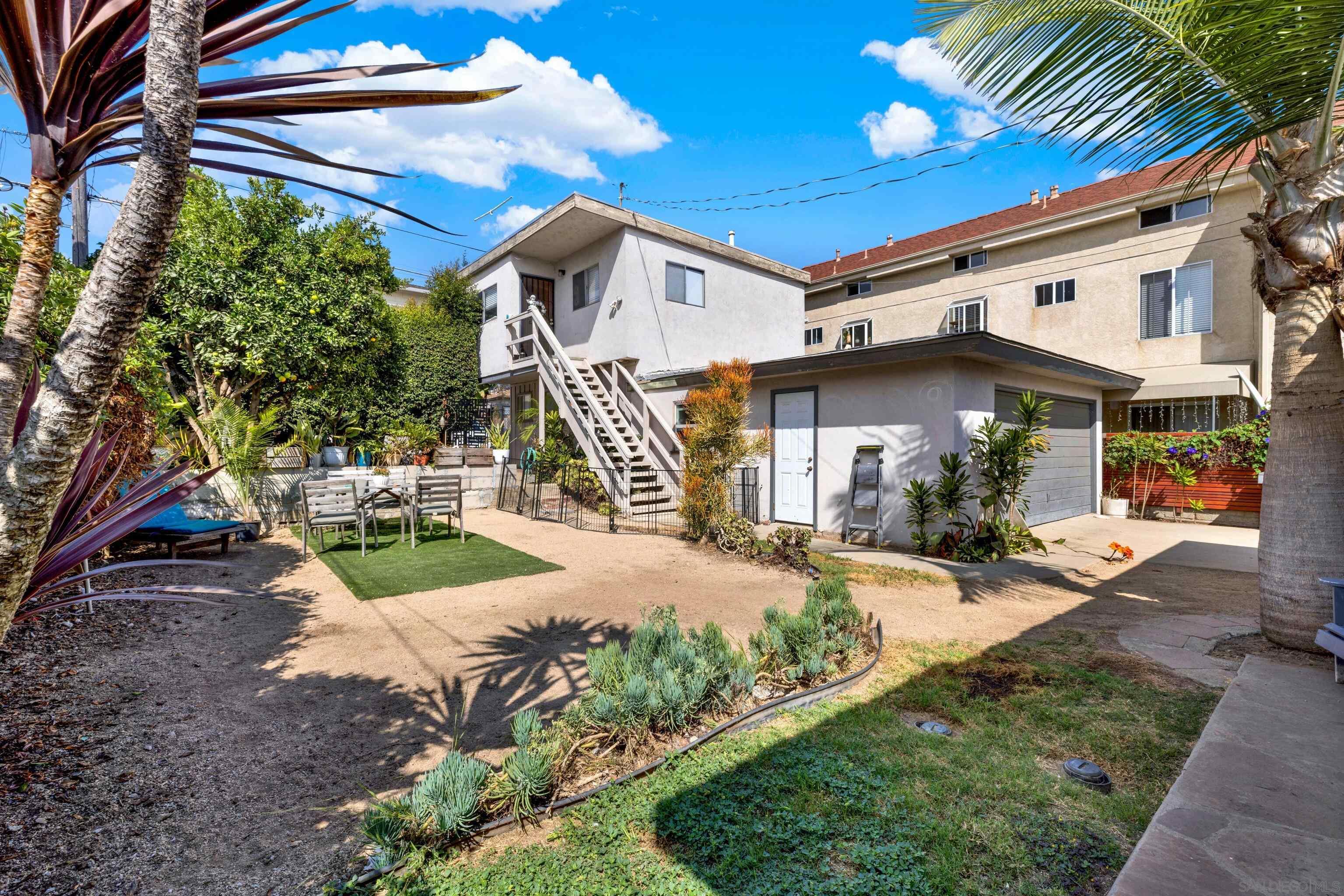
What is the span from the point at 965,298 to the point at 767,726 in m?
18.6

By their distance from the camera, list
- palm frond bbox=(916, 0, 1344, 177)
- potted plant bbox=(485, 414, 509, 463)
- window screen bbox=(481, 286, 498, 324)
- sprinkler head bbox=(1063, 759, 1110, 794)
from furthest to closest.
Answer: window screen bbox=(481, 286, 498, 324) → potted plant bbox=(485, 414, 509, 463) → palm frond bbox=(916, 0, 1344, 177) → sprinkler head bbox=(1063, 759, 1110, 794)

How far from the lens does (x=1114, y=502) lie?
42.8ft

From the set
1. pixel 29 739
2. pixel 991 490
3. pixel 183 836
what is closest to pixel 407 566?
pixel 29 739

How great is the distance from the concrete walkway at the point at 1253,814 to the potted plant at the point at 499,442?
15115mm

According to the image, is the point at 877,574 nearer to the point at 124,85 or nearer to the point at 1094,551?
the point at 1094,551

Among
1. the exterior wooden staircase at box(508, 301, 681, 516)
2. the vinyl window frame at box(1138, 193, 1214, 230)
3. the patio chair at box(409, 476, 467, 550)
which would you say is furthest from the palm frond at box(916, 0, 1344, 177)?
the vinyl window frame at box(1138, 193, 1214, 230)

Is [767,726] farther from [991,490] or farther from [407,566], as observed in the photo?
[991,490]

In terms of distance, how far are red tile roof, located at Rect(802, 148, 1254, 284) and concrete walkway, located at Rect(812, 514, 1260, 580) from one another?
7786 mm

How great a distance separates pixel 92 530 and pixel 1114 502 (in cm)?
1649

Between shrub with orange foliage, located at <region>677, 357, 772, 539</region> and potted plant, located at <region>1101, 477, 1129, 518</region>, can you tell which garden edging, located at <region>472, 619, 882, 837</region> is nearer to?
shrub with orange foliage, located at <region>677, 357, 772, 539</region>

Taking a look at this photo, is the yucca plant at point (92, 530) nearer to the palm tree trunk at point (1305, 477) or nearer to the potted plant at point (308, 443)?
the palm tree trunk at point (1305, 477)

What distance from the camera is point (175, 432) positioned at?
34.6ft

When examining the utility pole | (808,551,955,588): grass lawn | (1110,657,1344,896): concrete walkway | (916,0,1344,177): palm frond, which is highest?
the utility pole

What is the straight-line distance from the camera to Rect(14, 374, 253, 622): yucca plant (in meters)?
1.74
